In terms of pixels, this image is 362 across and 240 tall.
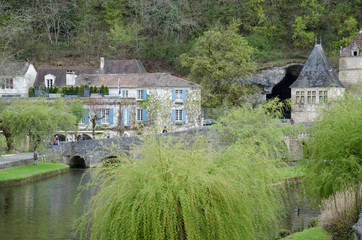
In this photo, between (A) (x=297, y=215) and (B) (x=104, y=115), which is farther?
(B) (x=104, y=115)

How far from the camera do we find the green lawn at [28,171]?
29.9m

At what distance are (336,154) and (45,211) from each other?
12.9 meters

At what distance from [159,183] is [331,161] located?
8.60 meters

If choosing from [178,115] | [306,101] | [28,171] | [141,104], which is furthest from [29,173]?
[306,101]

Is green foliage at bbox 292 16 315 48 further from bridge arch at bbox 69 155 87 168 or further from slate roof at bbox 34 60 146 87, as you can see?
bridge arch at bbox 69 155 87 168

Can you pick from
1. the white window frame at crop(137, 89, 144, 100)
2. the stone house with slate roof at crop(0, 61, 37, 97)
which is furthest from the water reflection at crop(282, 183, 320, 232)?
the stone house with slate roof at crop(0, 61, 37, 97)

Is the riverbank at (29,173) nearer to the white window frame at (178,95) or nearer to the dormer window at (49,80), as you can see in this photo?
the white window frame at (178,95)

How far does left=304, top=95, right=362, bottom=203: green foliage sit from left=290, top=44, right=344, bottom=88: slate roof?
98.3 feet

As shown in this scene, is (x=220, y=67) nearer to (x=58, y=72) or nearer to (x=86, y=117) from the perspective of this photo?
(x=86, y=117)

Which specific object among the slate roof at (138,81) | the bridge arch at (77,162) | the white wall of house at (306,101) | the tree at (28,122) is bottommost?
the bridge arch at (77,162)

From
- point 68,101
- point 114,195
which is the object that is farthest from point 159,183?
point 68,101

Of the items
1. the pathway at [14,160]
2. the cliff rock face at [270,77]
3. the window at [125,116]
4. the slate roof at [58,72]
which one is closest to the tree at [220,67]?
the cliff rock face at [270,77]

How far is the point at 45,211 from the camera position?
2397cm

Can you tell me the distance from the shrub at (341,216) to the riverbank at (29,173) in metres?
19.3
